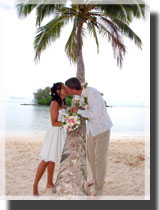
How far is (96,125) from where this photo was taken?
3.98 m

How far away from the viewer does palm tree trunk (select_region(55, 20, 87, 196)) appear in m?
3.01

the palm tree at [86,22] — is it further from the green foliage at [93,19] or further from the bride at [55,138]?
the bride at [55,138]

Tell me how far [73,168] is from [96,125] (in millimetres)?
1031

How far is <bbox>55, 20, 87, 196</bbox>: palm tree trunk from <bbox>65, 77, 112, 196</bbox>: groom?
0.80ft

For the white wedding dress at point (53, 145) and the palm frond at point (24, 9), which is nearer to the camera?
the white wedding dress at point (53, 145)

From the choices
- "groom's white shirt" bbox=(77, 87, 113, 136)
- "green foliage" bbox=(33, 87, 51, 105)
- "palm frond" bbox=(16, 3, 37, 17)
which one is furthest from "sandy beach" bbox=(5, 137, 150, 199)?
"green foliage" bbox=(33, 87, 51, 105)

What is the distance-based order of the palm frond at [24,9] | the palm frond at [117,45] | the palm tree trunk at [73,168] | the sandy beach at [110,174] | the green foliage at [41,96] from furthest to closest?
the green foliage at [41,96], the palm frond at [117,45], the palm frond at [24,9], the sandy beach at [110,174], the palm tree trunk at [73,168]

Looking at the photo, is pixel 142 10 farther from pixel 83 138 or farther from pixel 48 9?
pixel 83 138

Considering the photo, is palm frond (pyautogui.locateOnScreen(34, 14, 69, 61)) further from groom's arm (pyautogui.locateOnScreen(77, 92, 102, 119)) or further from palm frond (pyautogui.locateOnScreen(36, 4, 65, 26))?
groom's arm (pyautogui.locateOnScreen(77, 92, 102, 119))

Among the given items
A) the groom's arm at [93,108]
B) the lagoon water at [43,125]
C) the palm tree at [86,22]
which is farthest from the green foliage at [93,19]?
the groom's arm at [93,108]

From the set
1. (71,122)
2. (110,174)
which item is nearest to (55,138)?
(71,122)

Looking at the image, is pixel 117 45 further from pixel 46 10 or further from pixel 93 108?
pixel 93 108

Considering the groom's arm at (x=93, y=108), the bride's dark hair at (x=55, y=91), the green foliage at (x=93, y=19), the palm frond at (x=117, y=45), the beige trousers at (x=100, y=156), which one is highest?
the green foliage at (x=93, y=19)

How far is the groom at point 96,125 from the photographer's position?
3764 mm
